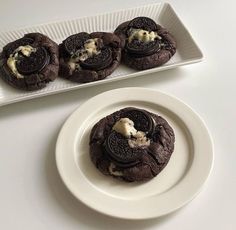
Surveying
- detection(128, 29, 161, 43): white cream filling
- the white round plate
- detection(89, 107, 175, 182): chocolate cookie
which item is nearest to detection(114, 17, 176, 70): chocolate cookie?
detection(128, 29, 161, 43): white cream filling

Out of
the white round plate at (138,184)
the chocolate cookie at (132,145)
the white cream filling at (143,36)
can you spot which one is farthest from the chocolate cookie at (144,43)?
the chocolate cookie at (132,145)

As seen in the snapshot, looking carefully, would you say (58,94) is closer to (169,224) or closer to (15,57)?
(15,57)

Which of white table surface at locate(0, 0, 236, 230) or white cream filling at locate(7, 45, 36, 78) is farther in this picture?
white cream filling at locate(7, 45, 36, 78)

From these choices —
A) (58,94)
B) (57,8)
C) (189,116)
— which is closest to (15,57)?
(58,94)

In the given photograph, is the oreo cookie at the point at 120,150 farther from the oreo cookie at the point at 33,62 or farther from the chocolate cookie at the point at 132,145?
the oreo cookie at the point at 33,62

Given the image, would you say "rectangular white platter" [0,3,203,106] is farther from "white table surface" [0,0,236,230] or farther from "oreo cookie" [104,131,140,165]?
"oreo cookie" [104,131,140,165]

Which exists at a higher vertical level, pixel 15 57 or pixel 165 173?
pixel 15 57
